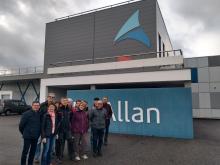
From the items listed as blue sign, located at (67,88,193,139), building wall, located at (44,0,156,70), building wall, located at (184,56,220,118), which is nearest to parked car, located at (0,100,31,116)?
building wall, located at (44,0,156,70)

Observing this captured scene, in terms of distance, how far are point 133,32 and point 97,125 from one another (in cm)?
1448

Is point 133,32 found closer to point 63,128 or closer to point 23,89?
point 63,128

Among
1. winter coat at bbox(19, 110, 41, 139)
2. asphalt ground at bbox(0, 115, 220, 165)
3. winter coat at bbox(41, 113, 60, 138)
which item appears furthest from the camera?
asphalt ground at bbox(0, 115, 220, 165)

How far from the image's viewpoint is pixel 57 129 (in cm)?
547

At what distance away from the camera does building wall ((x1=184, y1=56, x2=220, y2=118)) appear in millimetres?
21344

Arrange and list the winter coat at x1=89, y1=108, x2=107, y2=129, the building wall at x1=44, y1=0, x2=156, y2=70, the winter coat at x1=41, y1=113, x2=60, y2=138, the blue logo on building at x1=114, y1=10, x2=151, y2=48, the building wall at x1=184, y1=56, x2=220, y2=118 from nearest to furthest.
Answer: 1. the winter coat at x1=41, y1=113, x2=60, y2=138
2. the winter coat at x1=89, y1=108, x2=107, y2=129
3. the blue logo on building at x1=114, y1=10, x2=151, y2=48
4. the building wall at x1=44, y1=0, x2=156, y2=70
5. the building wall at x1=184, y1=56, x2=220, y2=118

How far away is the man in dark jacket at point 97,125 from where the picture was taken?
21.4ft

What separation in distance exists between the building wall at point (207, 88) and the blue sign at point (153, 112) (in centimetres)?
1269

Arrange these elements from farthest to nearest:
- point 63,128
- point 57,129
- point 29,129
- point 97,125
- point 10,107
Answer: point 10,107 → point 97,125 → point 63,128 → point 57,129 → point 29,129

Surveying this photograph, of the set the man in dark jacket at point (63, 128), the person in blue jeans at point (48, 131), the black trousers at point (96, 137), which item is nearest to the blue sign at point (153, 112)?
the black trousers at point (96, 137)

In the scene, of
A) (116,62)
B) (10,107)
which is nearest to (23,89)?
(10,107)

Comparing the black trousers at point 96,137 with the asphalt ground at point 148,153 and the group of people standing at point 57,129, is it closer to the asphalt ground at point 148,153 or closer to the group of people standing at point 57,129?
the group of people standing at point 57,129

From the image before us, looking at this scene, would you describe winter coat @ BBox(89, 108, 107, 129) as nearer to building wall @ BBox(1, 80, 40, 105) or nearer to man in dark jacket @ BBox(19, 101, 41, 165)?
man in dark jacket @ BBox(19, 101, 41, 165)

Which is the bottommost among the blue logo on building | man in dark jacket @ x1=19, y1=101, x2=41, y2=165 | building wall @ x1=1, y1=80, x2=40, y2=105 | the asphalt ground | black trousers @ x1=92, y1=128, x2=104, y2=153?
the asphalt ground
